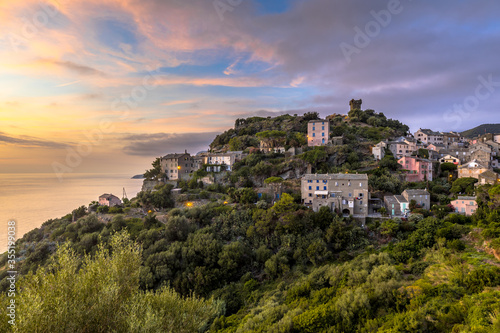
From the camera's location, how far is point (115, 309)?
9.59 meters

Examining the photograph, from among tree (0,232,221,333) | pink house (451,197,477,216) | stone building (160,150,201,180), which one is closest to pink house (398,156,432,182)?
pink house (451,197,477,216)

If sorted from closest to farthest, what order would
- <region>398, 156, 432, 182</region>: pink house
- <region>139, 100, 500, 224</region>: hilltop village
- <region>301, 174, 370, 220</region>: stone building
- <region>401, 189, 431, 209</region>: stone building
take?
<region>401, 189, 431, 209</region>: stone building, <region>301, 174, 370, 220</region>: stone building, <region>139, 100, 500, 224</region>: hilltop village, <region>398, 156, 432, 182</region>: pink house

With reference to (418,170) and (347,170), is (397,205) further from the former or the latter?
(418,170)

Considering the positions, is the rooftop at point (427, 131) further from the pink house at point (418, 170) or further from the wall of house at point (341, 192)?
the wall of house at point (341, 192)

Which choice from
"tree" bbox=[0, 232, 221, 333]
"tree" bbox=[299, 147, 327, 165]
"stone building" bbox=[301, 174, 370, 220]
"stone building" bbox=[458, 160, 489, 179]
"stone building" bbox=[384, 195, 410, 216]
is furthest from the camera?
"tree" bbox=[299, 147, 327, 165]

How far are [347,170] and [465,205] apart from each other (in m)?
15.8

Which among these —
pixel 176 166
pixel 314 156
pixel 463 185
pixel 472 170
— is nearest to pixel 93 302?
pixel 314 156

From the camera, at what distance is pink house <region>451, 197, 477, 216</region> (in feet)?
99.5

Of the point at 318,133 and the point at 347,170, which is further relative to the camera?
the point at 318,133

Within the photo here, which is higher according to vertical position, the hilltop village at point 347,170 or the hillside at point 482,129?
the hillside at point 482,129

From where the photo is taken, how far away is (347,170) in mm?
42594

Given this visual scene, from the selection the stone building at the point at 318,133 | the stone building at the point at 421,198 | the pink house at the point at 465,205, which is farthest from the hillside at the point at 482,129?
the stone building at the point at 421,198

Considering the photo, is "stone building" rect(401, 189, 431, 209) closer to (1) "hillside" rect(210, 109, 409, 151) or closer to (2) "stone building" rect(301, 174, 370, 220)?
(2) "stone building" rect(301, 174, 370, 220)

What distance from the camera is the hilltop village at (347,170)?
34062 millimetres
